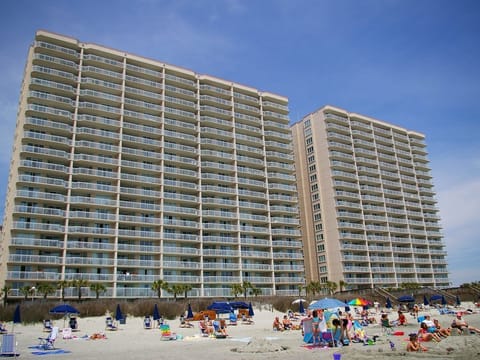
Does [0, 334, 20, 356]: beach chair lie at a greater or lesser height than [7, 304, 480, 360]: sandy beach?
greater

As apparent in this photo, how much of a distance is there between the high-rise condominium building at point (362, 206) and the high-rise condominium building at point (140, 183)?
8.44 metres

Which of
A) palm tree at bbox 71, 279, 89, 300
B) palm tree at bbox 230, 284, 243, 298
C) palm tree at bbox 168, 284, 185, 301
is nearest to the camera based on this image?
palm tree at bbox 71, 279, 89, 300

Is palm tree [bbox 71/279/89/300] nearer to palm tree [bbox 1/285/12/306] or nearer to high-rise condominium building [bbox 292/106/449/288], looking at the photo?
palm tree [bbox 1/285/12/306]

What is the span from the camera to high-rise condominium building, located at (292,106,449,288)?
2926 inches

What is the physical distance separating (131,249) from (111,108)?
19.5m

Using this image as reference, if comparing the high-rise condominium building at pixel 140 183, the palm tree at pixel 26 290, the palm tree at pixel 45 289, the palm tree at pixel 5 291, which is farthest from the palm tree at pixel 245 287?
the palm tree at pixel 5 291

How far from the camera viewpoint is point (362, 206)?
7844 centimetres

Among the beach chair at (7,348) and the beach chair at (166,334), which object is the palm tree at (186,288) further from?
the beach chair at (7,348)

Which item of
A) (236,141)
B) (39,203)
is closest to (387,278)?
(236,141)

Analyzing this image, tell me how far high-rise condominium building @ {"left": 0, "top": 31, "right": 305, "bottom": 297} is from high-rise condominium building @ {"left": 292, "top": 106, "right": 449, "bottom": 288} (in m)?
8.44

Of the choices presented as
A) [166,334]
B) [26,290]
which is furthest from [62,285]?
[166,334]

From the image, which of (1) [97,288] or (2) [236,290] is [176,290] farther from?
(1) [97,288]

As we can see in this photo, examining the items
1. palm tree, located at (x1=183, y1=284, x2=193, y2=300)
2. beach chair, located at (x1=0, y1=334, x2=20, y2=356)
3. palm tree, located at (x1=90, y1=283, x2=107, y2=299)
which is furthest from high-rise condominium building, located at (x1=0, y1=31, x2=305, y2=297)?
beach chair, located at (x1=0, y1=334, x2=20, y2=356)

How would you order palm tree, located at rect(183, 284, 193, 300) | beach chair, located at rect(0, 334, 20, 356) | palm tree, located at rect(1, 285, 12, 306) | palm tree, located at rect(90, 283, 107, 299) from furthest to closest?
palm tree, located at rect(183, 284, 193, 300), palm tree, located at rect(90, 283, 107, 299), palm tree, located at rect(1, 285, 12, 306), beach chair, located at rect(0, 334, 20, 356)
